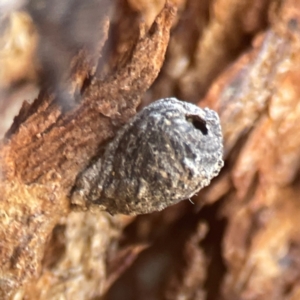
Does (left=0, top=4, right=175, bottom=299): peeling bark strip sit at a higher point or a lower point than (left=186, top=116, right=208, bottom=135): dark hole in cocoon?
lower

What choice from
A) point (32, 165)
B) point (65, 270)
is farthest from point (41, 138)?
point (65, 270)

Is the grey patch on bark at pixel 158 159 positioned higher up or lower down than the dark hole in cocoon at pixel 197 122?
lower down

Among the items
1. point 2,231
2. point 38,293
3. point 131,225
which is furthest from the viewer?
point 131,225

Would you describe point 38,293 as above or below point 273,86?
below

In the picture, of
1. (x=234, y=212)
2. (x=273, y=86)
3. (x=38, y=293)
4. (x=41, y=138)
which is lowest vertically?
(x=38, y=293)

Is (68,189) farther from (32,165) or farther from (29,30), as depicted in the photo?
(29,30)

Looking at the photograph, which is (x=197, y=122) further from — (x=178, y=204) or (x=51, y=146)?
(x=178, y=204)

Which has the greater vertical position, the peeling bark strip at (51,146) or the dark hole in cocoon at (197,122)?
the dark hole in cocoon at (197,122)
